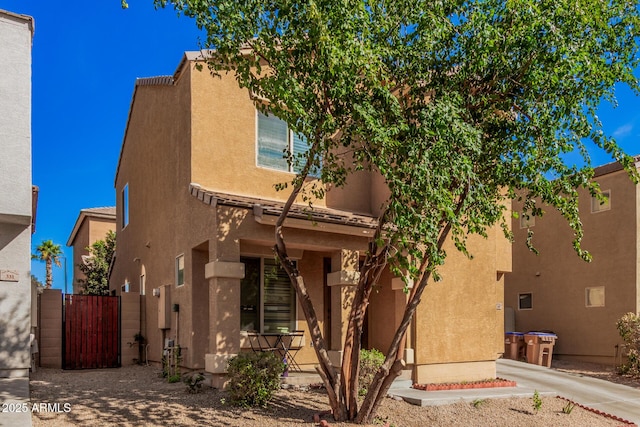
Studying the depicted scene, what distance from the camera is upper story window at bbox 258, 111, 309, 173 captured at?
1338 centimetres

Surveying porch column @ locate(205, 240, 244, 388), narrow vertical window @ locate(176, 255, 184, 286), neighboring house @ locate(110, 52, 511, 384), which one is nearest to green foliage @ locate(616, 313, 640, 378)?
neighboring house @ locate(110, 52, 511, 384)

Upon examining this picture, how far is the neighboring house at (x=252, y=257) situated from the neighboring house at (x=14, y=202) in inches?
124

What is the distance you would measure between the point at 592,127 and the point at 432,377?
20.9ft

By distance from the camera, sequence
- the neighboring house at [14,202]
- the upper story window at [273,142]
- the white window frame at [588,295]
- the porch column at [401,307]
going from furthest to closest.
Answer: the white window frame at [588,295]
the upper story window at [273,142]
the porch column at [401,307]
the neighboring house at [14,202]

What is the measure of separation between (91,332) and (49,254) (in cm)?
2377

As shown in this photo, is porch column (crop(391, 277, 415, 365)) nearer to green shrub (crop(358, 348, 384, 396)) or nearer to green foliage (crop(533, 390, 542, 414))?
green shrub (crop(358, 348, 384, 396))

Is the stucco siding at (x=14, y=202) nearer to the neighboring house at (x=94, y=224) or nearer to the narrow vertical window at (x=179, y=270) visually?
the narrow vertical window at (x=179, y=270)

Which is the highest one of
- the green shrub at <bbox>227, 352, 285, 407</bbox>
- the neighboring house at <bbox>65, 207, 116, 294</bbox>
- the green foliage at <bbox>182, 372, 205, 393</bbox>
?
the neighboring house at <bbox>65, 207, 116, 294</bbox>

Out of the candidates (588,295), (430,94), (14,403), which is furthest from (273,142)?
(588,295)

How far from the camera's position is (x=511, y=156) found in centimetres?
887

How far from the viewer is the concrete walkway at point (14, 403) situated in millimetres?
6918

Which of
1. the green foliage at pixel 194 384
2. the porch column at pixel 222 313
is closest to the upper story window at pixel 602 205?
the porch column at pixel 222 313

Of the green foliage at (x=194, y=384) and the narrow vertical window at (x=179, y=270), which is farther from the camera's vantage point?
the narrow vertical window at (x=179, y=270)

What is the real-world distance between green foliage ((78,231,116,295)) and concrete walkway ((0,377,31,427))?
15.5 m
